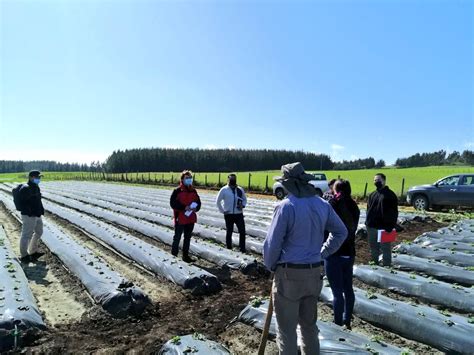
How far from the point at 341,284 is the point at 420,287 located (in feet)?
7.35

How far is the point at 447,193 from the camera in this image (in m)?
17.3

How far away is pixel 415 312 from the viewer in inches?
200

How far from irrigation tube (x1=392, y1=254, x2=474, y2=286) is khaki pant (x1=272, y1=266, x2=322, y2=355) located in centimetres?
501

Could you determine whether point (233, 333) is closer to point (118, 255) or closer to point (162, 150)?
point (118, 255)

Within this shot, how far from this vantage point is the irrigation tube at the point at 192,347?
423cm

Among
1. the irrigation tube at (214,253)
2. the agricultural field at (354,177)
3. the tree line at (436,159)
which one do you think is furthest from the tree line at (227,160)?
the irrigation tube at (214,253)

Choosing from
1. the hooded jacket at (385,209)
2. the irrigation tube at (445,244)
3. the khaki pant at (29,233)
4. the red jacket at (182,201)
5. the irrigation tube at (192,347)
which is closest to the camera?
the irrigation tube at (192,347)

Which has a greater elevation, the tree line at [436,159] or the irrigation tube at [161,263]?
the tree line at [436,159]

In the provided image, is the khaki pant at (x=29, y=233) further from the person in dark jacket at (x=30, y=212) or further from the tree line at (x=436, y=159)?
the tree line at (x=436, y=159)

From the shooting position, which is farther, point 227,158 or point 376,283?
point 227,158

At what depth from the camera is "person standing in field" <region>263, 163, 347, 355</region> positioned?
3477 mm

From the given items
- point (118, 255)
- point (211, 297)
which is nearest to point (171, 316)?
point (211, 297)

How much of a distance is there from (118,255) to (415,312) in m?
7.11

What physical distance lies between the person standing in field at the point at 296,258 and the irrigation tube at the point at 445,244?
7452 millimetres
